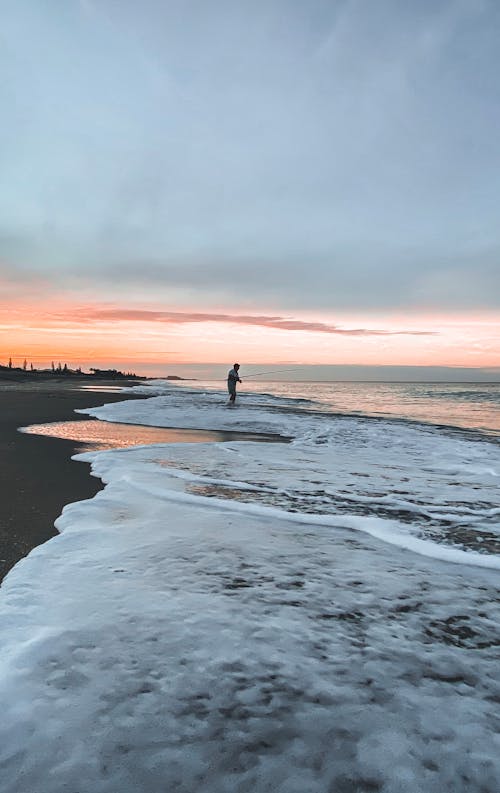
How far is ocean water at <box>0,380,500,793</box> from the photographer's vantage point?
6.40ft

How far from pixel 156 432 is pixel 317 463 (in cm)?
563

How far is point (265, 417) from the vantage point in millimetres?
18797

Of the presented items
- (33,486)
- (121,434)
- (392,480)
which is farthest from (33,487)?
(121,434)

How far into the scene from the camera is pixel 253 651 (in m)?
2.73

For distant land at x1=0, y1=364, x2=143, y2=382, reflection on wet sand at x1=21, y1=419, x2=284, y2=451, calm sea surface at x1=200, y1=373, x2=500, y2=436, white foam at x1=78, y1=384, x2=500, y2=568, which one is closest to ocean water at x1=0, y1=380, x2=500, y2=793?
white foam at x1=78, y1=384, x2=500, y2=568

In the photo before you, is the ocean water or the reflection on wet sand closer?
the ocean water

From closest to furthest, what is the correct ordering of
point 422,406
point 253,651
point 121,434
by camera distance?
point 253,651 → point 121,434 → point 422,406

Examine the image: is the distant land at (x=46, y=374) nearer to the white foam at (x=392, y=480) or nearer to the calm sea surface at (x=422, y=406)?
the calm sea surface at (x=422, y=406)

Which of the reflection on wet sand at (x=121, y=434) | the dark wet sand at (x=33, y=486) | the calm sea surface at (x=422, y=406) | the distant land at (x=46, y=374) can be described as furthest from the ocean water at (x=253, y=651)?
the distant land at (x=46, y=374)

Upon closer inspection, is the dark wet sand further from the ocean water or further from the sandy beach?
the ocean water

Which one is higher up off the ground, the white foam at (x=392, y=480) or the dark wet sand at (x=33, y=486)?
the dark wet sand at (x=33, y=486)

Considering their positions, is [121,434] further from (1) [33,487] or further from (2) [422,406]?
(2) [422,406]

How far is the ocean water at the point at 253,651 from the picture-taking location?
1.95 metres

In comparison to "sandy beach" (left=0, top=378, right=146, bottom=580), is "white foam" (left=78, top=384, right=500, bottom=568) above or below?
below
